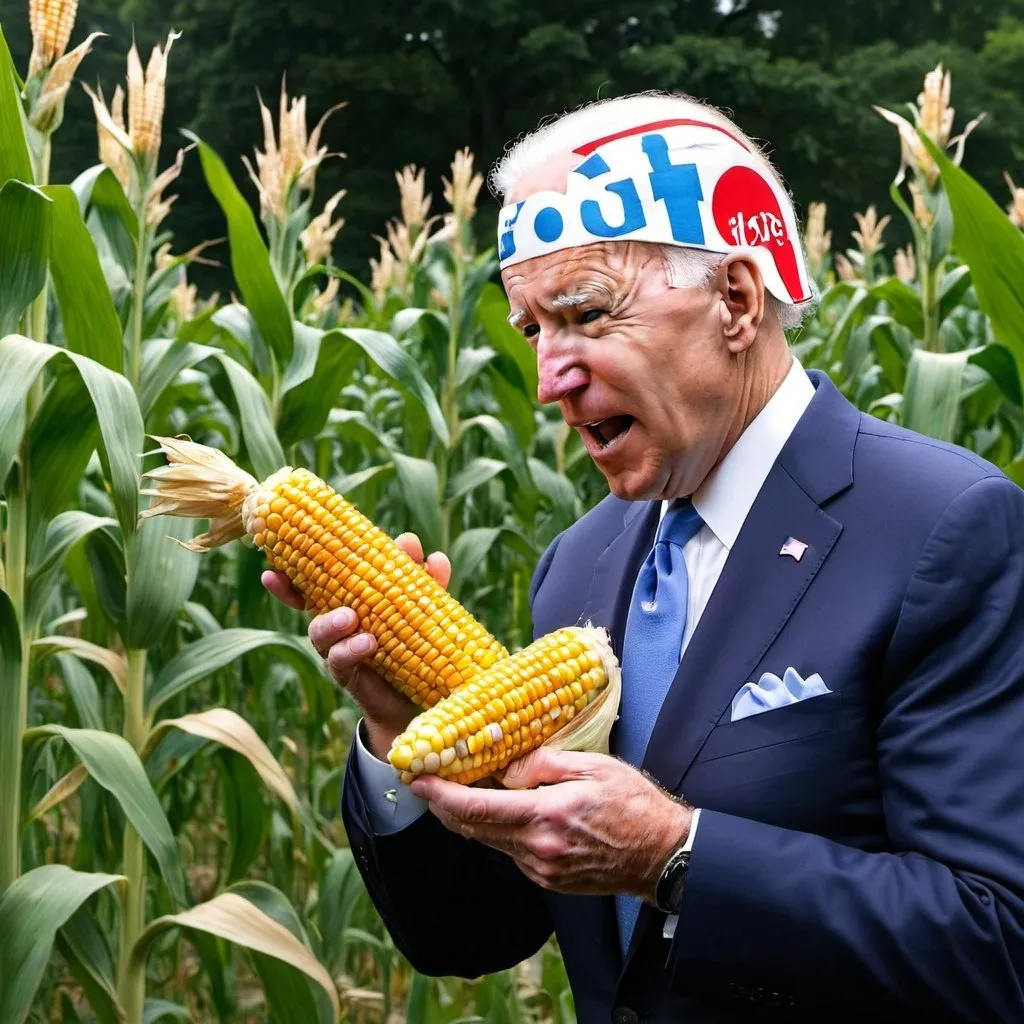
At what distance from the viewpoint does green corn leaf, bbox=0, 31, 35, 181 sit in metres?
2.39

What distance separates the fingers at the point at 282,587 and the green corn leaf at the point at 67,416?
378 mm

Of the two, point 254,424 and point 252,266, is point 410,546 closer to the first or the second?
point 254,424

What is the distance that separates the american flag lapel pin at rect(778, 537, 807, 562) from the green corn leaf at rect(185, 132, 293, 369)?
6.84 feet

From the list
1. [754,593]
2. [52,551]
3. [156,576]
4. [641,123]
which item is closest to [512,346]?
[156,576]

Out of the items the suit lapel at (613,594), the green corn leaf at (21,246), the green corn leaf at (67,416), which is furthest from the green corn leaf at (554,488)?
the green corn leaf at (21,246)

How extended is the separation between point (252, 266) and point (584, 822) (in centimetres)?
235

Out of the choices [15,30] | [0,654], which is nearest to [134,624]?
[0,654]

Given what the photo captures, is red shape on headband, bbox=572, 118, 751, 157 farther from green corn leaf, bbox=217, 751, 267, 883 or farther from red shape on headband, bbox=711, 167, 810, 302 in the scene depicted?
green corn leaf, bbox=217, 751, 267, 883

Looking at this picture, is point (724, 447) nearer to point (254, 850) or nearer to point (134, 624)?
point (134, 624)

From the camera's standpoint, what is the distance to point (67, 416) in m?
2.62

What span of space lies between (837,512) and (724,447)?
217mm

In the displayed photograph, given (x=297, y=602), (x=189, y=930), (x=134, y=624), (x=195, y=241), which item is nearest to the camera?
(x=297, y=602)

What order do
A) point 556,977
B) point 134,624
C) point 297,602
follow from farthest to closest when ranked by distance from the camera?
point 556,977
point 134,624
point 297,602

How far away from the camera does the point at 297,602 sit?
7.10 feet
